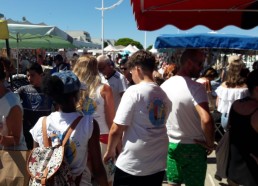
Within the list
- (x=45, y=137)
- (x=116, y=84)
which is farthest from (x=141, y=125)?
(x=116, y=84)

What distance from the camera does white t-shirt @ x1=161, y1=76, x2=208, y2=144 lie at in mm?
3213

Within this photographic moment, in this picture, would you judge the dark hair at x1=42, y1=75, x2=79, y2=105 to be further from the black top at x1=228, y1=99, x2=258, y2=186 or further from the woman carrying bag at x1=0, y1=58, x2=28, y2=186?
the black top at x1=228, y1=99, x2=258, y2=186

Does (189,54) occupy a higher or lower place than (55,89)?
higher

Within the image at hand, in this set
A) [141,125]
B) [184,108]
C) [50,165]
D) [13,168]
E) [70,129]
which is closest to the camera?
[50,165]

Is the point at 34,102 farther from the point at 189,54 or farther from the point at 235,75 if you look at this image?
the point at 235,75

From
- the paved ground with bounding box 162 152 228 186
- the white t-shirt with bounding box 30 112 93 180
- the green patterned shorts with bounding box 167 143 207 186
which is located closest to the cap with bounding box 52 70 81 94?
the white t-shirt with bounding box 30 112 93 180

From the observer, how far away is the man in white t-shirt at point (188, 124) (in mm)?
3221

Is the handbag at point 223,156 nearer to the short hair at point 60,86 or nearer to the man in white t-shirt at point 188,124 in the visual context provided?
the man in white t-shirt at point 188,124

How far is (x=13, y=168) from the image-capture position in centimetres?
254

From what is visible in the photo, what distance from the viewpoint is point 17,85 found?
6547 mm

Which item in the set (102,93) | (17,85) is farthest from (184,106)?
(17,85)

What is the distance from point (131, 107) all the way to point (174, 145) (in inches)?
32.2

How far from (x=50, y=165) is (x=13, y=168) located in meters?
0.55

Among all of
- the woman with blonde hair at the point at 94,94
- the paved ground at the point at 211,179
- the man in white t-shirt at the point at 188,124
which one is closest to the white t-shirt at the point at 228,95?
the paved ground at the point at 211,179
